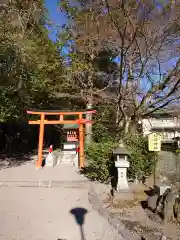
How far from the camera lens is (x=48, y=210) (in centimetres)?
604

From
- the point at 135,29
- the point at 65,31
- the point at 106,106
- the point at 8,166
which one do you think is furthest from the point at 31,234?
the point at 65,31

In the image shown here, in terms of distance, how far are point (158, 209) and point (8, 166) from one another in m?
8.80

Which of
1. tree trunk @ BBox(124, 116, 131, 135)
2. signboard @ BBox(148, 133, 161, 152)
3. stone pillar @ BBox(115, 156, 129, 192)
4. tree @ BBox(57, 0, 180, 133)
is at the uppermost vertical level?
tree @ BBox(57, 0, 180, 133)

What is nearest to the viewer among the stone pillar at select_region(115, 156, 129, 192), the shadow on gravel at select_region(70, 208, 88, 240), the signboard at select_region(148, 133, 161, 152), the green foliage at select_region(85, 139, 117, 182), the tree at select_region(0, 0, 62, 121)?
the shadow on gravel at select_region(70, 208, 88, 240)

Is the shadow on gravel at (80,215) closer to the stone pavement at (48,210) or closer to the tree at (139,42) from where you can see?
the stone pavement at (48,210)

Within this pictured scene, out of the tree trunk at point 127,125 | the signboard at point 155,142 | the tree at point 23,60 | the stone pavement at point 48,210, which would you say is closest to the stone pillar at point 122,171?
the signboard at point 155,142

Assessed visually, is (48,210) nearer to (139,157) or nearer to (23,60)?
(139,157)

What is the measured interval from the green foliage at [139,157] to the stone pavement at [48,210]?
176 cm

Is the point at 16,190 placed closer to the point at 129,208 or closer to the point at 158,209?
the point at 129,208

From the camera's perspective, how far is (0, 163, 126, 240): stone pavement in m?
4.70

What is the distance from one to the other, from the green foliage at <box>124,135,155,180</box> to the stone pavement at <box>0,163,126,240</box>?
1761 mm

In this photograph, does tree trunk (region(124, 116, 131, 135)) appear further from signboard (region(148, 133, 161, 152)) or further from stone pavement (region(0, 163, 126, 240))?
signboard (region(148, 133, 161, 152))

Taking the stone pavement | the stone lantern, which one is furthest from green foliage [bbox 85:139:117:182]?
the stone lantern

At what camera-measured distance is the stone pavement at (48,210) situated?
4699 mm
